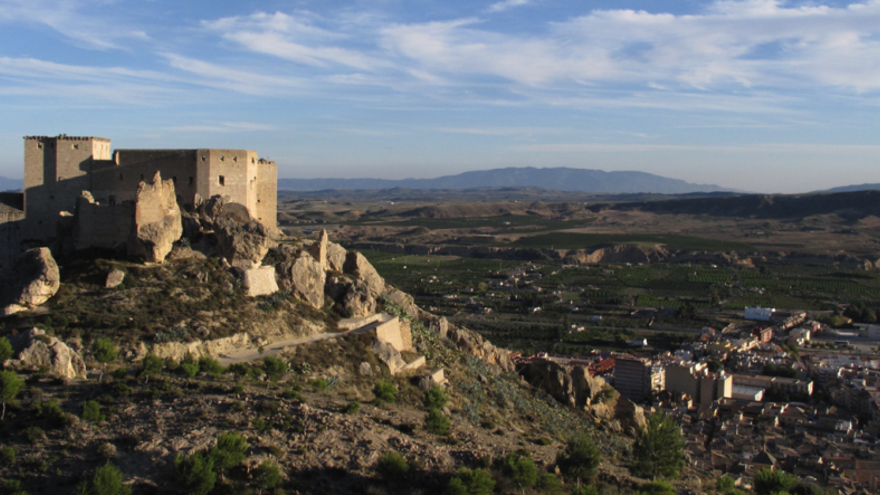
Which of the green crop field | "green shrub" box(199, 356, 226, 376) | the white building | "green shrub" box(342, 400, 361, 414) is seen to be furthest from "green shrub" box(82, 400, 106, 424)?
the green crop field

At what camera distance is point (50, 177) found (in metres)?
22.5

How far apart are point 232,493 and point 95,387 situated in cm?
471

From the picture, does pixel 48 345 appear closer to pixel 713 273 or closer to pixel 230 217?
pixel 230 217

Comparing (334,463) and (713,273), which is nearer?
(334,463)

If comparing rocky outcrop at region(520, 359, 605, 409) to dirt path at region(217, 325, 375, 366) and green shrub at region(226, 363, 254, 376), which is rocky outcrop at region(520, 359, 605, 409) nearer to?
dirt path at region(217, 325, 375, 366)

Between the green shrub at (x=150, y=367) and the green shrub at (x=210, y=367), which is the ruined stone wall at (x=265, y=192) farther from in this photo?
the green shrub at (x=150, y=367)

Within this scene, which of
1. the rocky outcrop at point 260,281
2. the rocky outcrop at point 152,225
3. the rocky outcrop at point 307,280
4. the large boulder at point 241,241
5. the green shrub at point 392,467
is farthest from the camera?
the rocky outcrop at point 307,280

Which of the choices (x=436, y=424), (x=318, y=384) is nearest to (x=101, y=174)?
(x=318, y=384)

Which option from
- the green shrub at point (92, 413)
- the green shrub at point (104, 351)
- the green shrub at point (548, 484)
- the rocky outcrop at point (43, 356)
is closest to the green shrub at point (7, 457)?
the green shrub at point (92, 413)

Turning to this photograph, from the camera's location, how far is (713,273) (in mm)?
89938

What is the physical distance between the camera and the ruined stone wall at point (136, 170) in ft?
74.6

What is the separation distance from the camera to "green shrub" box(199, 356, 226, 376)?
15930 millimetres

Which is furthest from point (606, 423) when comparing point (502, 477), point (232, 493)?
point (232, 493)

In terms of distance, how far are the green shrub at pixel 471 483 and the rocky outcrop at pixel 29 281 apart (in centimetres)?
1165
